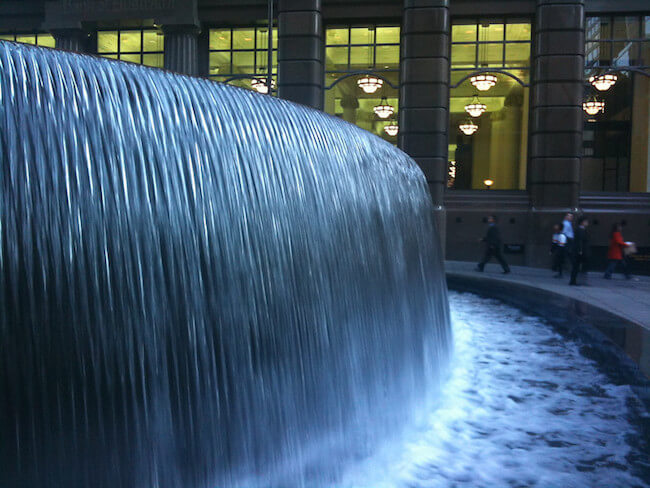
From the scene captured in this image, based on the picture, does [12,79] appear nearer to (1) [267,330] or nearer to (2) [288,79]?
(1) [267,330]

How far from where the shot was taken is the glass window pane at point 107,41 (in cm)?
1844

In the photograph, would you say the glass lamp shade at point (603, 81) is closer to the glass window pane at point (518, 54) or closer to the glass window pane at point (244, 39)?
the glass window pane at point (518, 54)

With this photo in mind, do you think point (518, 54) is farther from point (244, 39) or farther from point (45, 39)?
point (45, 39)

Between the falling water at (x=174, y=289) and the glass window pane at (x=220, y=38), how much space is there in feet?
49.9

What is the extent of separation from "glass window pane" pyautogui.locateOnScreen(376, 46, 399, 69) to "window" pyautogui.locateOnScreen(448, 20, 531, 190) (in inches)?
68.9

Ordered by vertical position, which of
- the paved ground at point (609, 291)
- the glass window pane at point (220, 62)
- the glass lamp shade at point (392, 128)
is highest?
the glass window pane at point (220, 62)

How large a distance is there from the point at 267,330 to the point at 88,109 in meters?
1.55

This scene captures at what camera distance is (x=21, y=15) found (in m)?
18.6

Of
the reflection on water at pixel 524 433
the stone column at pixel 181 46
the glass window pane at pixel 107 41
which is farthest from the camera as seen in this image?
the glass window pane at pixel 107 41

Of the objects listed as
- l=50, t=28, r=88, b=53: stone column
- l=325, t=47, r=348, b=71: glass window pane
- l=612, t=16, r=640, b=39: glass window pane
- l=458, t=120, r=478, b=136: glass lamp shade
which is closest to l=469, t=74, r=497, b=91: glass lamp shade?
l=458, t=120, r=478, b=136: glass lamp shade

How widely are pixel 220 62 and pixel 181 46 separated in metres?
1.35

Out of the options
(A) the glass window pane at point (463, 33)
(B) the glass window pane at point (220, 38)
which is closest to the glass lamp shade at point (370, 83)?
(A) the glass window pane at point (463, 33)

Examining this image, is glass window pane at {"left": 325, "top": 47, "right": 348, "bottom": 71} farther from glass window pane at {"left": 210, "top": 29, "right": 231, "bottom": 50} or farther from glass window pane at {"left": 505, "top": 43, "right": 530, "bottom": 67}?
glass window pane at {"left": 505, "top": 43, "right": 530, "bottom": 67}

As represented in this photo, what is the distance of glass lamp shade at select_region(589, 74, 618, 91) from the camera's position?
17.5m
